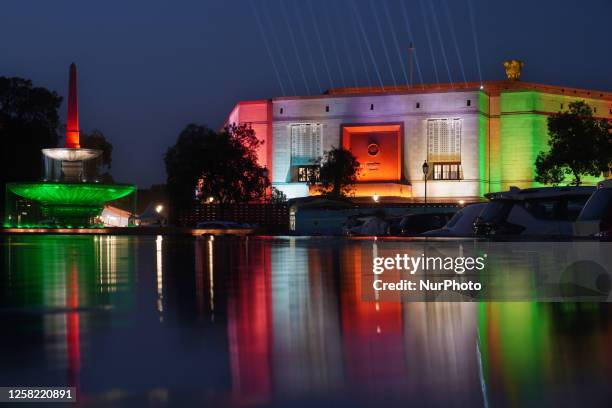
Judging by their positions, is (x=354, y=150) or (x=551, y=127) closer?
(x=551, y=127)

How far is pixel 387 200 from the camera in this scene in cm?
8406

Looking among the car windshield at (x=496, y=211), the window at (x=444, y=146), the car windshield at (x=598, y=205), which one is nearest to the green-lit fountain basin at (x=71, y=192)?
the car windshield at (x=496, y=211)

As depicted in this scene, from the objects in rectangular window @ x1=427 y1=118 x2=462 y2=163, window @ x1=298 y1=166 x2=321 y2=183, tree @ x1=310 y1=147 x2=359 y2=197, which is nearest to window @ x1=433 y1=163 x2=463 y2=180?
rectangular window @ x1=427 y1=118 x2=462 y2=163

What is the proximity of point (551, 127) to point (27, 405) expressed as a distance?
240 feet

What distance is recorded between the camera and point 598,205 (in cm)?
1176

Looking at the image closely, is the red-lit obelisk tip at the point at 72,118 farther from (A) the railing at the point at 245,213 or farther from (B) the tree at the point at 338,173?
(B) the tree at the point at 338,173

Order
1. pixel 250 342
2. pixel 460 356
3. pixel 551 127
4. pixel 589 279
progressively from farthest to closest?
pixel 551 127
pixel 589 279
pixel 250 342
pixel 460 356

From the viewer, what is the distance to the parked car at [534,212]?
2019 centimetres

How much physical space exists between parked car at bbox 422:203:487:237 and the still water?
51.4 ft

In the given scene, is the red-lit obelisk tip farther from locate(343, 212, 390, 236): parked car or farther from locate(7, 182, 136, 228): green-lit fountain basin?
locate(343, 212, 390, 236): parked car

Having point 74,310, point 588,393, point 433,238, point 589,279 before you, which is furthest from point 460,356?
point 433,238

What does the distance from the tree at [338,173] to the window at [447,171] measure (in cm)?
1100

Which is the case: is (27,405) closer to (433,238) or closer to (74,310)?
(74,310)

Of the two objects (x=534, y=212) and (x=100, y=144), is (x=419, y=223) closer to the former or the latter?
(x=534, y=212)
